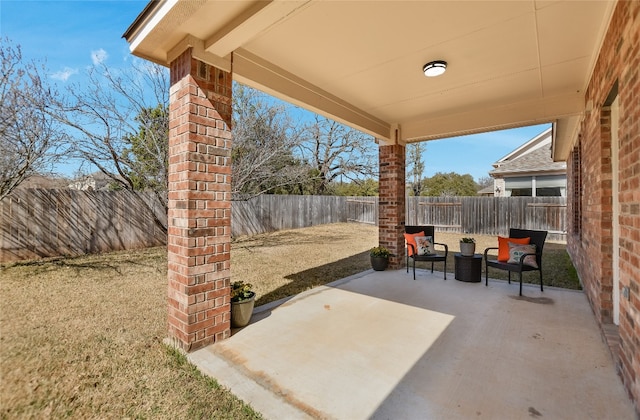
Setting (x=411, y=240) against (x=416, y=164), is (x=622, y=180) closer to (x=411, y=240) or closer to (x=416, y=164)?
(x=411, y=240)

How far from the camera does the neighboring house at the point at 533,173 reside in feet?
40.3

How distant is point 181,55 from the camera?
8.46 feet

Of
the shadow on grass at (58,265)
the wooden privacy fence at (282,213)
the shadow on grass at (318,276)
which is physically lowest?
the shadow on grass at (318,276)

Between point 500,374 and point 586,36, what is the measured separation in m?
3.04

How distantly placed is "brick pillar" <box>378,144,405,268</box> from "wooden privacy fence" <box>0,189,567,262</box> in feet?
20.1

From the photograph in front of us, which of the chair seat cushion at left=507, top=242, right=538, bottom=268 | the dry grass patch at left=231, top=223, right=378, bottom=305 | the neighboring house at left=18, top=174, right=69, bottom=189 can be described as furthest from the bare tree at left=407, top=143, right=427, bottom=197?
the neighboring house at left=18, top=174, right=69, bottom=189

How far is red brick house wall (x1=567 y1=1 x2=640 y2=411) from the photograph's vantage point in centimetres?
177

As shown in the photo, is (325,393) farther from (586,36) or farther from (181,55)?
(586,36)

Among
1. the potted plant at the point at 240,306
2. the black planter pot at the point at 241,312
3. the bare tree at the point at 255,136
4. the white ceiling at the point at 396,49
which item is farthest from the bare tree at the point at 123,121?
the black planter pot at the point at 241,312

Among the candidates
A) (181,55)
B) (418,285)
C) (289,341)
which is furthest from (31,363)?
(418,285)

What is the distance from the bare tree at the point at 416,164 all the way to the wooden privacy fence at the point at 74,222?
17.2 meters

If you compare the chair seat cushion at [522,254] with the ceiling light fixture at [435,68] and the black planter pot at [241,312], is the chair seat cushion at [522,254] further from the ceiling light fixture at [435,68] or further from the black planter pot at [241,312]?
the black planter pot at [241,312]

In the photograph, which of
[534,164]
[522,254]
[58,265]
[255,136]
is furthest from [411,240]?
[534,164]

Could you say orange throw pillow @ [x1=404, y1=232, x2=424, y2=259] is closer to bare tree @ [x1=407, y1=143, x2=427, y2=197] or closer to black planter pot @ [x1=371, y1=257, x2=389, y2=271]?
black planter pot @ [x1=371, y1=257, x2=389, y2=271]
